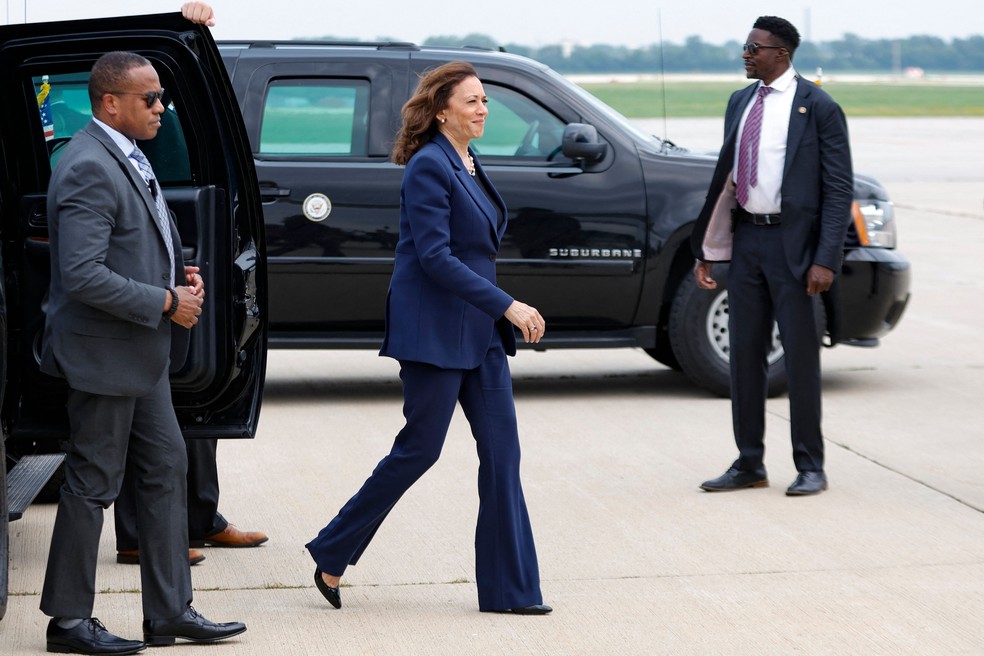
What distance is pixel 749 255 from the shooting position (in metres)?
6.39

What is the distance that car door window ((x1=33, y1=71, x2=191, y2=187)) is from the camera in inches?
204

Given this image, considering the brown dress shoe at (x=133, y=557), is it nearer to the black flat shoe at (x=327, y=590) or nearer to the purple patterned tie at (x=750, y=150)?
the black flat shoe at (x=327, y=590)

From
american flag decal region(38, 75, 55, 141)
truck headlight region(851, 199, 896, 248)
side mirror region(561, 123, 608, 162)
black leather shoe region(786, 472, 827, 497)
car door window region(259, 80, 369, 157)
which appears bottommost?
black leather shoe region(786, 472, 827, 497)

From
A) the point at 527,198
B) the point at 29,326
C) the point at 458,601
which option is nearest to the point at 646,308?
the point at 527,198

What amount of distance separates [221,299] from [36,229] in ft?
2.05

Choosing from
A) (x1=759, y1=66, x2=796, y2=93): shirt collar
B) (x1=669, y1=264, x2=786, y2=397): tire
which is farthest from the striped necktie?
(x1=669, y1=264, x2=786, y2=397): tire

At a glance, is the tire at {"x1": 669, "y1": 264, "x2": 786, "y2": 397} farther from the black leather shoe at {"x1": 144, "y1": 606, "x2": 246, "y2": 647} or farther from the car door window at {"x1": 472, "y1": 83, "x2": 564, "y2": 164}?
the black leather shoe at {"x1": 144, "y1": 606, "x2": 246, "y2": 647}

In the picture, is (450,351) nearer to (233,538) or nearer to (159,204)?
(159,204)

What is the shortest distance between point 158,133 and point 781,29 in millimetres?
2624

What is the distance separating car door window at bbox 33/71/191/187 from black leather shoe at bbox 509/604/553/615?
5.99ft

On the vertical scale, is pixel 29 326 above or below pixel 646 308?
above

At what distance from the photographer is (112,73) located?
13.6 feet

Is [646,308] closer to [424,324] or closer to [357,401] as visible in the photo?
[357,401]

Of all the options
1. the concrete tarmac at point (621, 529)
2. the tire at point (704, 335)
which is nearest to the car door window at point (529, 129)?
the tire at point (704, 335)
